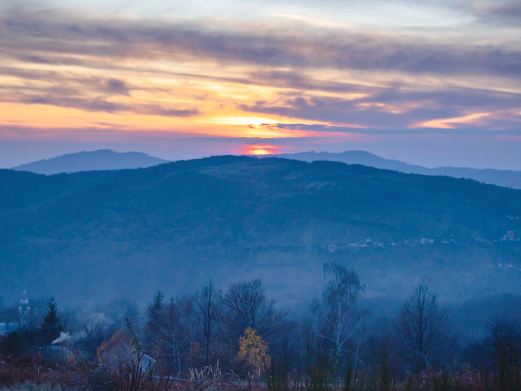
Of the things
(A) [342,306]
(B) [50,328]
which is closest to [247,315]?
(A) [342,306]

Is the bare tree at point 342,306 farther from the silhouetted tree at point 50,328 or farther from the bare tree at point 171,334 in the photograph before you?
the silhouetted tree at point 50,328

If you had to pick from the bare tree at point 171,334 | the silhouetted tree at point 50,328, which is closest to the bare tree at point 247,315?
the bare tree at point 171,334

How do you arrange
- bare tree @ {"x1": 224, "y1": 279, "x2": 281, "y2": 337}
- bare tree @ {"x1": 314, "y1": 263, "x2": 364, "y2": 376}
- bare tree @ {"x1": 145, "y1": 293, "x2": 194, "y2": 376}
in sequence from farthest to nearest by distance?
bare tree @ {"x1": 314, "y1": 263, "x2": 364, "y2": 376} < bare tree @ {"x1": 224, "y1": 279, "x2": 281, "y2": 337} < bare tree @ {"x1": 145, "y1": 293, "x2": 194, "y2": 376}

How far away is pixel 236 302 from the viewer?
7881 centimetres

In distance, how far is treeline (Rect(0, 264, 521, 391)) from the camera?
755 cm

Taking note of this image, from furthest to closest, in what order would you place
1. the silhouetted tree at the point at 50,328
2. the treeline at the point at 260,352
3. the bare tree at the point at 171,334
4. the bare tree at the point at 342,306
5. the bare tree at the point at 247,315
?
the bare tree at the point at 342,306 < the bare tree at the point at 247,315 < the bare tree at the point at 171,334 < the silhouetted tree at the point at 50,328 < the treeline at the point at 260,352

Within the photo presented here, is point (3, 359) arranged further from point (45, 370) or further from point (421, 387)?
point (421, 387)

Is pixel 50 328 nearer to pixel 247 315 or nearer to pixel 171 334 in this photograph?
pixel 171 334

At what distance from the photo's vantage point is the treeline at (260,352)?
755 centimetres

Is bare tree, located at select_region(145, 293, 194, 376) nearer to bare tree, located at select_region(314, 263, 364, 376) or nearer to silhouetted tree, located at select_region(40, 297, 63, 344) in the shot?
silhouetted tree, located at select_region(40, 297, 63, 344)

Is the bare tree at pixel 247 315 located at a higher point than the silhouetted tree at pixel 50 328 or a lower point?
lower

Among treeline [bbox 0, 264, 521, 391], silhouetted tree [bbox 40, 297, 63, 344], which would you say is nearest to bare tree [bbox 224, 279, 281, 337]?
treeline [bbox 0, 264, 521, 391]

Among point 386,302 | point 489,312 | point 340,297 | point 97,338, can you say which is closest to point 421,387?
point 97,338

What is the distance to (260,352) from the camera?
191 feet
